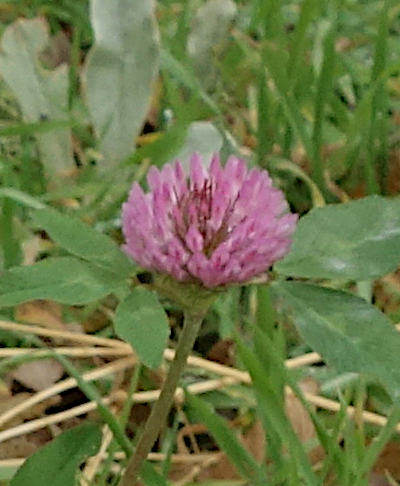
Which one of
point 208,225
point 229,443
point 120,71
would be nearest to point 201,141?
point 120,71

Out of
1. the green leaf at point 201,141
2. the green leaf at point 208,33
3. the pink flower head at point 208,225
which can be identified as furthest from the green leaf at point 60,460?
the green leaf at point 208,33

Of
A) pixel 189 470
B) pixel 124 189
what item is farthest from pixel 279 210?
pixel 124 189

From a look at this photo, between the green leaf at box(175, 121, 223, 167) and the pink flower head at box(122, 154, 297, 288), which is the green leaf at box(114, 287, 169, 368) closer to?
the pink flower head at box(122, 154, 297, 288)

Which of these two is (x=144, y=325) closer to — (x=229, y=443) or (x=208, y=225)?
(x=208, y=225)

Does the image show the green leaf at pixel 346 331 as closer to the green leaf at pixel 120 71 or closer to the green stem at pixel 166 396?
the green stem at pixel 166 396

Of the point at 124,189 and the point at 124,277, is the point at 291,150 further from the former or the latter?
the point at 124,277

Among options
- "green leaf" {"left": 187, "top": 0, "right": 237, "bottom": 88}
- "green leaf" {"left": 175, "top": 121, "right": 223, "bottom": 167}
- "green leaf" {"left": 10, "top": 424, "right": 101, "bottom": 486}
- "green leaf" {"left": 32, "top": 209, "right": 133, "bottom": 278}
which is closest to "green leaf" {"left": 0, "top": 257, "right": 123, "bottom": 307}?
"green leaf" {"left": 32, "top": 209, "right": 133, "bottom": 278}
